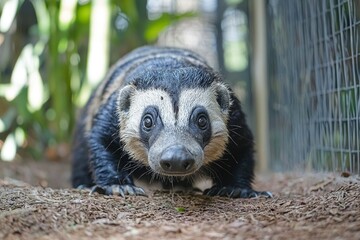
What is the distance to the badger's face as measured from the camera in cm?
432

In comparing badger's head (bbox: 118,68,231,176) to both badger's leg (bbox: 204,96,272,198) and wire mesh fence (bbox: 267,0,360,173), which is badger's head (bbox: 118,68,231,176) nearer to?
badger's leg (bbox: 204,96,272,198)

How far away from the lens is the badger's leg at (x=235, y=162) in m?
5.38

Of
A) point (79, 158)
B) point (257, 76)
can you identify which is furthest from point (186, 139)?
point (257, 76)

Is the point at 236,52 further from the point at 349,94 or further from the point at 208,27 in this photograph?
the point at 349,94

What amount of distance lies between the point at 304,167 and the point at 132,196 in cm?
300

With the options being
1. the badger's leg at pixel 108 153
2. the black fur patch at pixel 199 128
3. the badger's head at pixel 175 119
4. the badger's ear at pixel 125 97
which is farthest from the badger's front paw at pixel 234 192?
the badger's ear at pixel 125 97

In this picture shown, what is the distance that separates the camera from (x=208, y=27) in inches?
430

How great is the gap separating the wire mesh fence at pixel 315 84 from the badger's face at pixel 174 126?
122 centimetres

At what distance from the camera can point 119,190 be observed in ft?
16.3

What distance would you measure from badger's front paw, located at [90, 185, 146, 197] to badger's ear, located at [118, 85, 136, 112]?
2.28ft

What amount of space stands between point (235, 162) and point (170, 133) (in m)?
1.24

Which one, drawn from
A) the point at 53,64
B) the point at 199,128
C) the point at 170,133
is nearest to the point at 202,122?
the point at 199,128

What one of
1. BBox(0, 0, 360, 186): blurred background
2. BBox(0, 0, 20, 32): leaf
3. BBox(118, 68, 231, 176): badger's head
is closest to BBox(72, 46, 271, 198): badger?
BBox(118, 68, 231, 176): badger's head

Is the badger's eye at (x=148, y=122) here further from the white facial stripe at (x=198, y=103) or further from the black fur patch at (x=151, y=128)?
the white facial stripe at (x=198, y=103)
